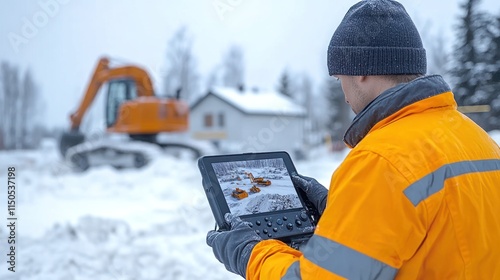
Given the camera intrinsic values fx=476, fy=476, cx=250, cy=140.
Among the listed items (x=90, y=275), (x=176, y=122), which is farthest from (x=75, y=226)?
(x=176, y=122)

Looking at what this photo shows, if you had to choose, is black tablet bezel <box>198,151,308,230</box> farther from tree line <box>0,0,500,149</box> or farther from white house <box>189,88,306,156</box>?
white house <box>189,88,306,156</box>

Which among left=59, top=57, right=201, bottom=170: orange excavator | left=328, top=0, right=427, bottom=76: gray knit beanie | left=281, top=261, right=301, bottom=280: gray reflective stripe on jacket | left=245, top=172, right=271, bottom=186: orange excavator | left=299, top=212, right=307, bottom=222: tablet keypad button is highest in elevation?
left=328, top=0, right=427, bottom=76: gray knit beanie

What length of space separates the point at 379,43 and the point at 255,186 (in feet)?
2.34

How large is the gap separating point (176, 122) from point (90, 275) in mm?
10439

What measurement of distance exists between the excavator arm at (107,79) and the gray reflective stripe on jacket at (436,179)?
559 inches

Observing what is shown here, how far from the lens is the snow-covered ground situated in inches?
175

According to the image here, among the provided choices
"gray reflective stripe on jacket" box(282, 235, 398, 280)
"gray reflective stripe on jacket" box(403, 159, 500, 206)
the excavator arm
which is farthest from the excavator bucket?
"gray reflective stripe on jacket" box(403, 159, 500, 206)

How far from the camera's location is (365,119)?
4.35 ft

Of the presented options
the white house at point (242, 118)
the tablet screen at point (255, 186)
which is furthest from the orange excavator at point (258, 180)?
the white house at point (242, 118)

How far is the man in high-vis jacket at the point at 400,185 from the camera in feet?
3.73

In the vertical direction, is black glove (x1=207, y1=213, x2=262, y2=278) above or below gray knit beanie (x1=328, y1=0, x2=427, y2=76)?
below

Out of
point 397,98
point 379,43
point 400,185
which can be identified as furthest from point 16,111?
point 400,185

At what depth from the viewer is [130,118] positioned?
1399 centimetres

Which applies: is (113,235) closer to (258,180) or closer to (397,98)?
(258,180)
